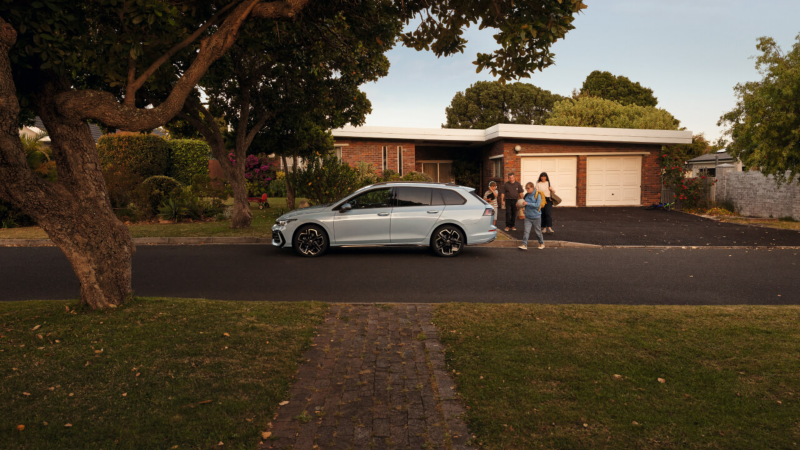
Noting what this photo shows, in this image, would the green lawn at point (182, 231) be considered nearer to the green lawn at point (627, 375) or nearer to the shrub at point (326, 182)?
the shrub at point (326, 182)

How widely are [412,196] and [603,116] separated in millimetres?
41078

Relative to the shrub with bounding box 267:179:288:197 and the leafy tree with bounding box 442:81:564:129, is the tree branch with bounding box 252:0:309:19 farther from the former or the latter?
the leafy tree with bounding box 442:81:564:129

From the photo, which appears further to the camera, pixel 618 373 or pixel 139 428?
pixel 618 373

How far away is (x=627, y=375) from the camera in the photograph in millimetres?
4172

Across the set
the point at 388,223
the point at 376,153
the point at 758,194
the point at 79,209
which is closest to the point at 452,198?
the point at 388,223

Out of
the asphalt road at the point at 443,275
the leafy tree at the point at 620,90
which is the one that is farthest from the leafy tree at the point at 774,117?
the leafy tree at the point at 620,90

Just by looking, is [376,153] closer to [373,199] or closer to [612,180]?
[612,180]

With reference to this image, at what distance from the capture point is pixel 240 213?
51.4ft

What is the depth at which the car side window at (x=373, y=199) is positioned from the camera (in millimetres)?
11156

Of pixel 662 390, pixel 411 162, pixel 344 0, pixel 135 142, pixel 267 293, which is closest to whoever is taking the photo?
pixel 662 390

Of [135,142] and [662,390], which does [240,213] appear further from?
[662,390]

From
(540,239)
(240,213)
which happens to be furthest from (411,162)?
(540,239)

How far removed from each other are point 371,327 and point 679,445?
3.19m

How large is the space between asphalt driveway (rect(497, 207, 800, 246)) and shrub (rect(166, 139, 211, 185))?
16.2 meters
